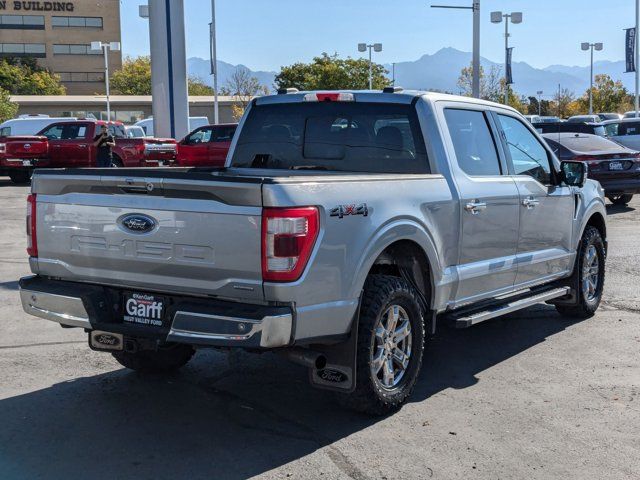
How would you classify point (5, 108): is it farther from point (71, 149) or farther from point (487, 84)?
point (487, 84)

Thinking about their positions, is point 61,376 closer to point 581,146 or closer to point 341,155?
point 341,155

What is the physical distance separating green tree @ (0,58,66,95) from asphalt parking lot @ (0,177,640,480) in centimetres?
7665

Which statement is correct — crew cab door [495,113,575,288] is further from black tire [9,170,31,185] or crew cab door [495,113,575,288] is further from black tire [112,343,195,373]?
black tire [9,170,31,185]

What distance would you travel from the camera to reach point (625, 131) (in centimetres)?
2458

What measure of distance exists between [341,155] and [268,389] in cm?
174

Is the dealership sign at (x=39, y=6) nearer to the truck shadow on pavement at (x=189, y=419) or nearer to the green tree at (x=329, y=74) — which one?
the green tree at (x=329, y=74)

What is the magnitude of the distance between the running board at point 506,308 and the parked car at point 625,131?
58.5ft

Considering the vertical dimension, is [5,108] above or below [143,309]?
above

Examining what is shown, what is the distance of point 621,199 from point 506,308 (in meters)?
13.6

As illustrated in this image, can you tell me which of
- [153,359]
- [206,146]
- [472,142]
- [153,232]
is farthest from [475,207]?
[206,146]

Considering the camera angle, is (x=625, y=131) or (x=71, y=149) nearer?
(x=625, y=131)

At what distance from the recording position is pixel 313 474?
4.37 meters

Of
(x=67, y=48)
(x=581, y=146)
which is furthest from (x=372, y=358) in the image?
(x=67, y=48)

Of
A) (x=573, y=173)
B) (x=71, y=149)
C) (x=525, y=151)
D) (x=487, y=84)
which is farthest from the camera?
(x=487, y=84)
